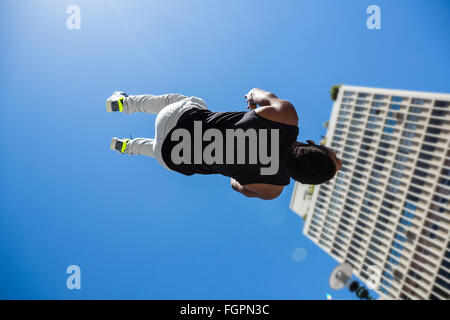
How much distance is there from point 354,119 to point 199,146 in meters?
39.3

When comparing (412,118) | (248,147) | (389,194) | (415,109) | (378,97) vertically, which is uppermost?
(378,97)

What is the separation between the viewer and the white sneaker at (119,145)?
457 cm

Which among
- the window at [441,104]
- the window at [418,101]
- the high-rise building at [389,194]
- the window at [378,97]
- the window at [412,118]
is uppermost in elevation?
the window at [378,97]

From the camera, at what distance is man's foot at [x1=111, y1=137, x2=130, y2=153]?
457cm

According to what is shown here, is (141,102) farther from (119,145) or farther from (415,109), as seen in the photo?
(415,109)

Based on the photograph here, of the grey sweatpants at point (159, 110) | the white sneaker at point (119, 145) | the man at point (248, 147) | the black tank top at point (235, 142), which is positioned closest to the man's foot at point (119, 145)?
the white sneaker at point (119, 145)

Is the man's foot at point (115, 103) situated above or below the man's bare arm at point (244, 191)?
above

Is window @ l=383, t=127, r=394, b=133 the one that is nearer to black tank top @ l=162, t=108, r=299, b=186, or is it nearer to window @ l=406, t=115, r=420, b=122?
window @ l=406, t=115, r=420, b=122

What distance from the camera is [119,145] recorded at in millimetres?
4621

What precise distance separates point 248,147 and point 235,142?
0.62 ft

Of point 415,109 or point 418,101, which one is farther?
point 415,109

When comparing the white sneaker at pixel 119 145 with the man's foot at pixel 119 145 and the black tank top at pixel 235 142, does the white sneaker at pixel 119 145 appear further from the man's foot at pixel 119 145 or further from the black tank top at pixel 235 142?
the black tank top at pixel 235 142

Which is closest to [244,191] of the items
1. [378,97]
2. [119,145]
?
[119,145]
